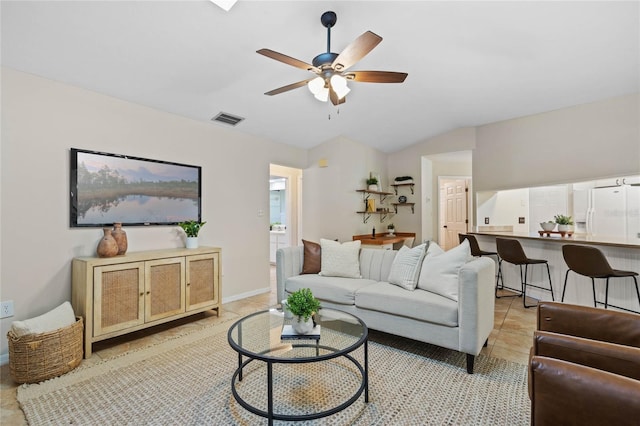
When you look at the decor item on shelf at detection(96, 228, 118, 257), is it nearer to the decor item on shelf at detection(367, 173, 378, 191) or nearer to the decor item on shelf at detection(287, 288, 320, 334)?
the decor item on shelf at detection(287, 288, 320, 334)

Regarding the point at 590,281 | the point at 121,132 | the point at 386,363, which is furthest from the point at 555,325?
the point at 121,132

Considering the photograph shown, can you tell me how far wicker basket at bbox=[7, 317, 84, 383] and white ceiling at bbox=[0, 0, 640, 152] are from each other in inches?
82.7

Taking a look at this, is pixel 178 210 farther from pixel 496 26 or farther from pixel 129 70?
pixel 496 26

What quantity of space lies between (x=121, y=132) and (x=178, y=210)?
0.98 metres

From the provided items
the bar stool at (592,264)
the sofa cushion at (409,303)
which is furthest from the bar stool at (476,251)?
the sofa cushion at (409,303)

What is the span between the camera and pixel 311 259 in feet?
11.5

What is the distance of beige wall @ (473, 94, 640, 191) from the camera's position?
3627 millimetres

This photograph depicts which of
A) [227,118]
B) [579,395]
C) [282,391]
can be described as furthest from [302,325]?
[227,118]

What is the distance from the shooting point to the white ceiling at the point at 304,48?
2160 millimetres

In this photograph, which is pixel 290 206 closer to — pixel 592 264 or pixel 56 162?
pixel 56 162

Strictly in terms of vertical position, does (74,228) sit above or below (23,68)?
below

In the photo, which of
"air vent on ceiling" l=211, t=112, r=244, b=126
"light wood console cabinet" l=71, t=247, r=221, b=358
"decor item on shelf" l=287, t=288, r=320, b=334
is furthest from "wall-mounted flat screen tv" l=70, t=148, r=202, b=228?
"decor item on shelf" l=287, t=288, r=320, b=334

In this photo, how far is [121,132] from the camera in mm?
3035

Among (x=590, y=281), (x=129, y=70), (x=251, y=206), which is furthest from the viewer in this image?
(x=251, y=206)
